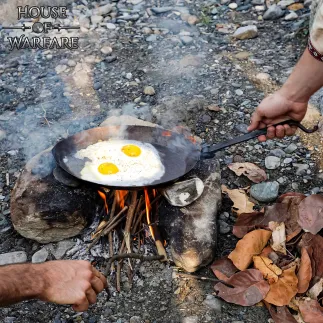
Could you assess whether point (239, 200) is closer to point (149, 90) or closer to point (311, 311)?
point (311, 311)

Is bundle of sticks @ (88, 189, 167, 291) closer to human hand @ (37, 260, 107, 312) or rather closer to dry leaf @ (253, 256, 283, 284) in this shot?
dry leaf @ (253, 256, 283, 284)

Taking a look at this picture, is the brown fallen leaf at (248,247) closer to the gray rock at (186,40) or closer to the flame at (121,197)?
the flame at (121,197)

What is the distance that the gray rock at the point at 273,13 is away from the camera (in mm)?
6605

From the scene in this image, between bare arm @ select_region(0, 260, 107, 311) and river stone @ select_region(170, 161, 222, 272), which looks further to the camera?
river stone @ select_region(170, 161, 222, 272)

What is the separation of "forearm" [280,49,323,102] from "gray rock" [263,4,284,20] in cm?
369

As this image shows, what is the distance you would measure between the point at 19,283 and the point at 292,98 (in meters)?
2.27

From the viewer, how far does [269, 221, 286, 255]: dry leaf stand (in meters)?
3.49

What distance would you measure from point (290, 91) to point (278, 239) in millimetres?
1141

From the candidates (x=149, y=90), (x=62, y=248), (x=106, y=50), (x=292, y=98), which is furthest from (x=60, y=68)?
(x=292, y=98)

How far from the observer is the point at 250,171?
441cm

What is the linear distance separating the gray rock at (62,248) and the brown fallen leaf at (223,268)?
120cm

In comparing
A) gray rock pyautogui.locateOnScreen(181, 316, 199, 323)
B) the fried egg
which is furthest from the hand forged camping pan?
gray rock pyautogui.locateOnScreen(181, 316, 199, 323)

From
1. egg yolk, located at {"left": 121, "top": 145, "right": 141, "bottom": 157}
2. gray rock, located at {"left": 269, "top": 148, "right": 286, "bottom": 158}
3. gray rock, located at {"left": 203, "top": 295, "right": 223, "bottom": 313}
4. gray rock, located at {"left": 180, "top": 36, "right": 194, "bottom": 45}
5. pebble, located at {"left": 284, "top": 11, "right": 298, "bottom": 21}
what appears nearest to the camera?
gray rock, located at {"left": 203, "top": 295, "right": 223, "bottom": 313}

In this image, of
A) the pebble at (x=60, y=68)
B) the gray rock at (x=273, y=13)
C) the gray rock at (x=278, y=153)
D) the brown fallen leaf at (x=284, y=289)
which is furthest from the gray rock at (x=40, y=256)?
the gray rock at (x=273, y=13)
